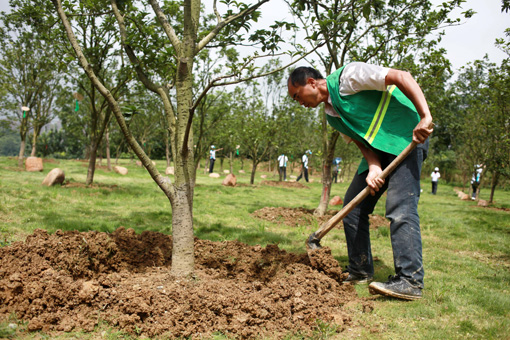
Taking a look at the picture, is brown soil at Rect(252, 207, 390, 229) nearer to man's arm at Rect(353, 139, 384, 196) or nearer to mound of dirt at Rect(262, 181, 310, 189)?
man's arm at Rect(353, 139, 384, 196)

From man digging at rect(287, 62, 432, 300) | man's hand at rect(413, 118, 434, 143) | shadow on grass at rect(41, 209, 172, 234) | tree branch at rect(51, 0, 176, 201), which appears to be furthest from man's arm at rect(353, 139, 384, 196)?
shadow on grass at rect(41, 209, 172, 234)

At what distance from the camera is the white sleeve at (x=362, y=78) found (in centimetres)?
291

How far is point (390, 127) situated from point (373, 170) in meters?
0.41

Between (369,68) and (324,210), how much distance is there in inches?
206

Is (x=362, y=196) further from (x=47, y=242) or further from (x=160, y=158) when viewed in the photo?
(x=160, y=158)

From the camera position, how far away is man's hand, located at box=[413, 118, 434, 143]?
2785mm

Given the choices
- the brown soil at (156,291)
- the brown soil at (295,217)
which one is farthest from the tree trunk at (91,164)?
the brown soil at (156,291)

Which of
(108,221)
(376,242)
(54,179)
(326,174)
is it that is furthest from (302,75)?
(54,179)

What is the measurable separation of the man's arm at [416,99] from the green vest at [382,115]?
0.22 meters

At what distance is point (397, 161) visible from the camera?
3004mm

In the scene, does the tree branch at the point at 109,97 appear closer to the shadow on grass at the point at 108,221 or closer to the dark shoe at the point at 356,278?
the dark shoe at the point at 356,278

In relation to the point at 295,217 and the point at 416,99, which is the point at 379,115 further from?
the point at 295,217

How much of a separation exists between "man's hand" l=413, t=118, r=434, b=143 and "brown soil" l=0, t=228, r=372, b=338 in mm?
1437

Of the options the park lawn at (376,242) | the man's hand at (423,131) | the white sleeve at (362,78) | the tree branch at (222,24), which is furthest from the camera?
the tree branch at (222,24)
